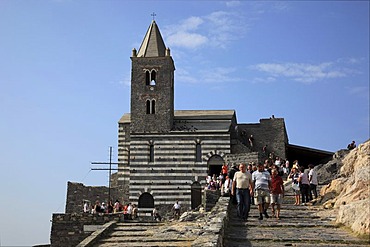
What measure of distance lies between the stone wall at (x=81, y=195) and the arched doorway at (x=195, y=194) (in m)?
5.39

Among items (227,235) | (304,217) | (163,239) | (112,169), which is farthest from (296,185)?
(112,169)

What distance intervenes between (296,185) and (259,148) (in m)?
20.6

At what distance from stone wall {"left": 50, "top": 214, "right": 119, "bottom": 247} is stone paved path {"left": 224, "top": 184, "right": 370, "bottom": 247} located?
10.9 m

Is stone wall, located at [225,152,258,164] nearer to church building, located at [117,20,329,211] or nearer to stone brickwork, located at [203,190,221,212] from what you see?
church building, located at [117,20,329,211]

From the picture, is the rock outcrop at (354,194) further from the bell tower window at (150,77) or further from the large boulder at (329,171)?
the bell tower window at (150,77)

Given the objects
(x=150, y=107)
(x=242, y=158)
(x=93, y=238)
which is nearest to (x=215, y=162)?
(x=242, y=158)

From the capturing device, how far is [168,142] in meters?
39.8

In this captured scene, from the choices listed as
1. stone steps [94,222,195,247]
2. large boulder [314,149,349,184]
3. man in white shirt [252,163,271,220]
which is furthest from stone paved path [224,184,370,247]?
large boulder [314,149,349,184]

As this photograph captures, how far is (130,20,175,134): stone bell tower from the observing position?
132 ft

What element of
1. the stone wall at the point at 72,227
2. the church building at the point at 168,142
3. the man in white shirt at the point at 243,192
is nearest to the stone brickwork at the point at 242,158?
the church building at the point at 168,142

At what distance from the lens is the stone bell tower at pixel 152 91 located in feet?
132

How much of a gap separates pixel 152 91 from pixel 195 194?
796 cm

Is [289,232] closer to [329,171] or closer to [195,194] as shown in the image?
[329,171]

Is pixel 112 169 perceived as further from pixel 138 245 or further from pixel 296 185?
pixel 138 245
